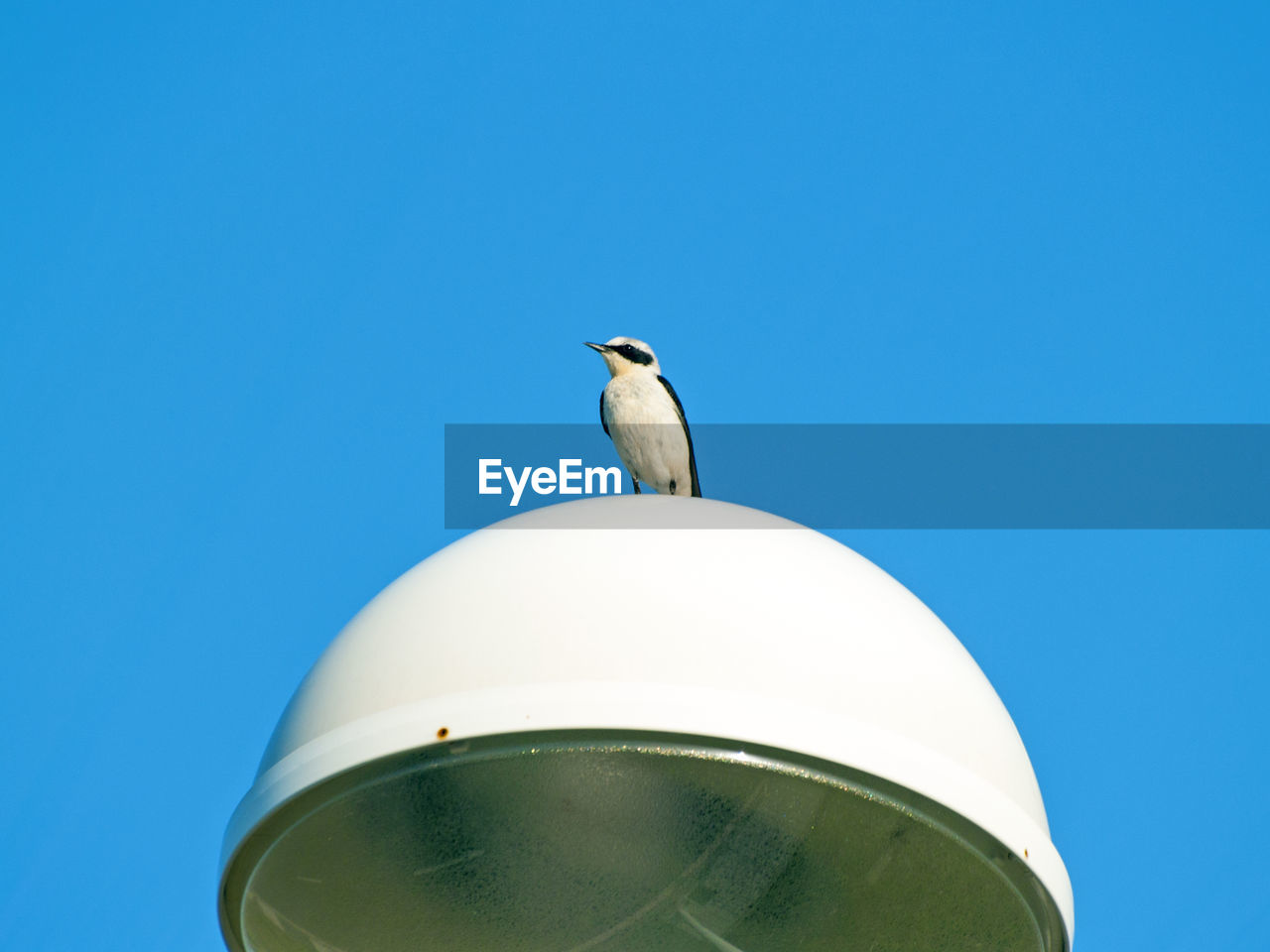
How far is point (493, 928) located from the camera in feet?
7.30

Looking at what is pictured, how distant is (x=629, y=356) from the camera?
297 inches

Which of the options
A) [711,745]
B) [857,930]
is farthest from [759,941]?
[711,745]

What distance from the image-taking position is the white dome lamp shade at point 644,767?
183 centimetres

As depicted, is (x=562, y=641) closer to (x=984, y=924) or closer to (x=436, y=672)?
(x=436, y=672)

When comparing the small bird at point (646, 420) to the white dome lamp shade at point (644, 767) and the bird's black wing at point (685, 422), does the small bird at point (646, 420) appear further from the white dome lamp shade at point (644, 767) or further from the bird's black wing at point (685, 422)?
the white dome lamp shade at point (644, 767)

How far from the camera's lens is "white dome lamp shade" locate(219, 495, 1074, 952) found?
6.00ft

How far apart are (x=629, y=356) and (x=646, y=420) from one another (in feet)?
1.57

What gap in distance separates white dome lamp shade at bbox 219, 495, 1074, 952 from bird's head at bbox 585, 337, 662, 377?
5194 mm

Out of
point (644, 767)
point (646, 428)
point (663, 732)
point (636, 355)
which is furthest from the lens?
point (636, 355)

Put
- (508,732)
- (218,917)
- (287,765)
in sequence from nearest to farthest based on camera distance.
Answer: (508,732)
(287,765)
(218,917)

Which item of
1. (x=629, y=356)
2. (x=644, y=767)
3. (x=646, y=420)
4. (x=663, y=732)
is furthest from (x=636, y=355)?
(x=663, y=732)

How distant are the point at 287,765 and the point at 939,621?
95cm

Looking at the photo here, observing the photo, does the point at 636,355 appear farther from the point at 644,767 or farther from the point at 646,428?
the point at 644,767

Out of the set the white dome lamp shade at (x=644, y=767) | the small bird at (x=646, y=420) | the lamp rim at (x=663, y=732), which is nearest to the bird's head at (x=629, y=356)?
the small bird at (x=646, y=420)
